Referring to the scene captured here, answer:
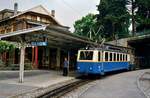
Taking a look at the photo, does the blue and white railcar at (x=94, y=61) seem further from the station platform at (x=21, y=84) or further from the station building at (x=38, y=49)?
the station building at (x=38, y=49)

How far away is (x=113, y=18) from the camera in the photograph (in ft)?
224

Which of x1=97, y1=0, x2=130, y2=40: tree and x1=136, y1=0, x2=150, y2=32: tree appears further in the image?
x1=97, y1=0, x2=130, y2=40: tree

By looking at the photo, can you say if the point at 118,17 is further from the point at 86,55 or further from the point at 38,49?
the point at 86,55

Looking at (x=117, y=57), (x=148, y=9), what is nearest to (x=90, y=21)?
(x=148, y=9)

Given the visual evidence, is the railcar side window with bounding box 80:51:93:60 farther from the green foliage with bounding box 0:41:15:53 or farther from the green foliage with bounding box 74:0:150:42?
the green foliage with bounding box 74:0:150:42

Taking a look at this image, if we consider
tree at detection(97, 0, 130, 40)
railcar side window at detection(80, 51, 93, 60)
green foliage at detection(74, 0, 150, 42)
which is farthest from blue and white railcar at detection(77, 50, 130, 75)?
tree at detection(97, 0, 130, 40)

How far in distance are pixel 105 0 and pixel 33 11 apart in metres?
31.0

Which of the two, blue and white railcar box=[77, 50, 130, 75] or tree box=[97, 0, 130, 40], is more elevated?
tree box=[97, 0, 130, 40]

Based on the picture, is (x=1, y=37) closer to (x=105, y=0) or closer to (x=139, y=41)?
(x=139, y=41)

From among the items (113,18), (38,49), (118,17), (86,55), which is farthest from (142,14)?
(86,55)

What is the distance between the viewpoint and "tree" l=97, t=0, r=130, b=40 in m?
68.6

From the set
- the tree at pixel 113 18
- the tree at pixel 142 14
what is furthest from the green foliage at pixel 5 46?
the tree at pixel 113 18

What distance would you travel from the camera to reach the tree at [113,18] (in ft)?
225

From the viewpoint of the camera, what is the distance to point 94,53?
27438 mm
